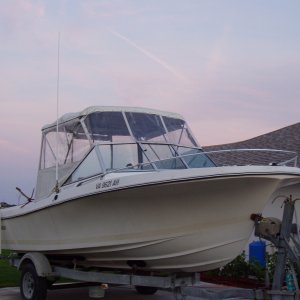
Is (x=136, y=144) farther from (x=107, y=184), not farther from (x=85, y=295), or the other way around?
(x=85, y=295)

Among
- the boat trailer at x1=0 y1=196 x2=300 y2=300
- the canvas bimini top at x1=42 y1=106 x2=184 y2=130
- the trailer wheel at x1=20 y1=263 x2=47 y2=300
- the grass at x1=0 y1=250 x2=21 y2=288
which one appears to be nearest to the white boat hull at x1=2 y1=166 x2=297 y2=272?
the boat trailer at x1=0 y1=196 x2=300 y2=300

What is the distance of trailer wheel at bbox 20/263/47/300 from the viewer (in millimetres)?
8008

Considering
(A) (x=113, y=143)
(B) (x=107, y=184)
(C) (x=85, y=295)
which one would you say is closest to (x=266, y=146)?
(C) (x=85, y=295)

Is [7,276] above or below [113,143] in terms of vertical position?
below

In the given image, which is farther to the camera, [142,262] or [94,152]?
[94,152]

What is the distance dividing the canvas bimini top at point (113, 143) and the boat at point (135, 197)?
0.6 inches

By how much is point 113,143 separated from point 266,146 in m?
8.15

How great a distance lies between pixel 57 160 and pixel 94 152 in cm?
122

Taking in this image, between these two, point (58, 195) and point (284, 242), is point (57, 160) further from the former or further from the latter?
point (284, 242)

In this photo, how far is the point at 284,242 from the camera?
6.35 meters

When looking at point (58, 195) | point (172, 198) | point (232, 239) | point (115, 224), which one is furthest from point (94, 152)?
point (232, 239)

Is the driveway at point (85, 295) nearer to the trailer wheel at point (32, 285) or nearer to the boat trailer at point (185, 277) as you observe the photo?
the trailer wheel at point (32, 285)

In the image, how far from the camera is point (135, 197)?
6684 millimetres

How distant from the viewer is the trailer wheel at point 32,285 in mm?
8008
